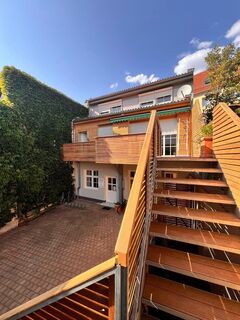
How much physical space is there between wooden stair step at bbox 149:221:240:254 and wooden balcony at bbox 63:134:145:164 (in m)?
5.05

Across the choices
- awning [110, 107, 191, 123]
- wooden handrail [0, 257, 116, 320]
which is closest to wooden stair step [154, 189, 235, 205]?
wooden handrail [0, 257, 116, 320]

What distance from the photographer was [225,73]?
652 centimetres

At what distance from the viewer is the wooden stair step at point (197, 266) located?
2002mm

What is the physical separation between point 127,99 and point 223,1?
748 centimetres

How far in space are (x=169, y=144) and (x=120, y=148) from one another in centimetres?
349

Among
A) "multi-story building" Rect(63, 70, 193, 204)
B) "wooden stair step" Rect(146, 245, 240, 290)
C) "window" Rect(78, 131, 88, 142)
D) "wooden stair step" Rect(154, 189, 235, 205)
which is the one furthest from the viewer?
"window" Rect(78, 131, 88, 142)

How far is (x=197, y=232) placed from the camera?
103 inches

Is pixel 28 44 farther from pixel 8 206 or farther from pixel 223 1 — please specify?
pixel 223 1

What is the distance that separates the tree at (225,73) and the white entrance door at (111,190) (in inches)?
295

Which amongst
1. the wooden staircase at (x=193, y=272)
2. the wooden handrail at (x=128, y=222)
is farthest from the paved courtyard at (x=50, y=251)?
the wooden handrail at (x=128, y=222)

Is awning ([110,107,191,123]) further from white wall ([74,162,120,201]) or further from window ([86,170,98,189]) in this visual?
window ([86,170,98,189])

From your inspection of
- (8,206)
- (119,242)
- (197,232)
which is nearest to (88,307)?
(119,242)

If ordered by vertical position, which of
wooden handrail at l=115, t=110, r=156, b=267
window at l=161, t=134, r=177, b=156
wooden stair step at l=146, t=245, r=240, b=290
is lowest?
wooden stair step at l=146, t=245, r=240, b=290

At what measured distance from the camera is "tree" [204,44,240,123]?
640cm
